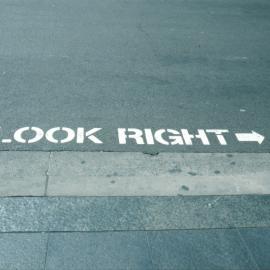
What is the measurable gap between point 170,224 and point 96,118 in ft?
8.64

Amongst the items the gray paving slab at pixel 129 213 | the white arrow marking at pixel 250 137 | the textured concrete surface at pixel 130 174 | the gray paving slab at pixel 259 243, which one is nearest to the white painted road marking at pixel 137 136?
the white arrow marking at pixel 250 137

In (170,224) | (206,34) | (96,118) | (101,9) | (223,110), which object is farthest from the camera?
(101,9)

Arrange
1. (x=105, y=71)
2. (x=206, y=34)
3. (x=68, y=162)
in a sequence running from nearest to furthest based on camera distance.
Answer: (x=68, y=162)
(x=105, y=71)
(x=206, y=34)

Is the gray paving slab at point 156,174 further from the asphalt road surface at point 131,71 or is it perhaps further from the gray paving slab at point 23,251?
the gray paving slab at point 23,251

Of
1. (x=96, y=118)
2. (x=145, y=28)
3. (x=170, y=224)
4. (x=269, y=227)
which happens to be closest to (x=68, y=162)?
(x=96, y=118)

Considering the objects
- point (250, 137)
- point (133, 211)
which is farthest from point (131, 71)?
point (133, 211)

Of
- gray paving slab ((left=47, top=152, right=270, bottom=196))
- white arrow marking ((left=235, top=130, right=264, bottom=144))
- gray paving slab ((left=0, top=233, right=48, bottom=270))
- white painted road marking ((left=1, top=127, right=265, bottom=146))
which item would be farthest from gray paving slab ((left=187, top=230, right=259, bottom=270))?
white arrow marking ((left=235, top=130, right=264, bottom=144))

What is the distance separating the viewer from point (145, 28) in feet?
36.6

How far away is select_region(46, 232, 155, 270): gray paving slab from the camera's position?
423 cm

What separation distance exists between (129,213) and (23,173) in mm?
1545

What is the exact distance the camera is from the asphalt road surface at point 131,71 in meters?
6.82

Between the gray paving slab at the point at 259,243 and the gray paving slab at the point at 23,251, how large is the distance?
2164mm

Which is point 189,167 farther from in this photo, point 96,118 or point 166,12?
point 166,12

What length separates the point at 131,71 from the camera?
8.62 m
